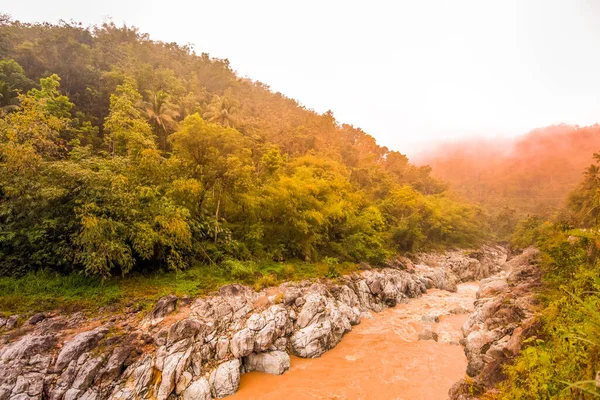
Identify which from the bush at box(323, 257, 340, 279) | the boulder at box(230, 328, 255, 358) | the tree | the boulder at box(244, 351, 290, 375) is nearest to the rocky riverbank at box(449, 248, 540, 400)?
the boulder at box(244, 351, 290, 375)

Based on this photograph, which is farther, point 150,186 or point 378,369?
point 150,186

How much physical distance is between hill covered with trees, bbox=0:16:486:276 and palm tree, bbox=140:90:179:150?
4.5 inches

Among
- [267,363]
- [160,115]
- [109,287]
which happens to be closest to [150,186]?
[109,287]

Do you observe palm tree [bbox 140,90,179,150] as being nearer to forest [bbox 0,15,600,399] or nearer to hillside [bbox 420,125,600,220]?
forest [bbox 0,15,600,399]

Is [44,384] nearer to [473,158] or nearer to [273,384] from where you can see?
[273,384]

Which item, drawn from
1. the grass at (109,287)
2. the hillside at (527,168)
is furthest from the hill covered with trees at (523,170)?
the grass at (109,287)

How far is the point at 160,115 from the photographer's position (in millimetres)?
23750

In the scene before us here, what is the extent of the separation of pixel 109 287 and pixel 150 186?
4.42m

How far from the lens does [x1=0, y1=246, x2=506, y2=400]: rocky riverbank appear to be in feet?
23.9

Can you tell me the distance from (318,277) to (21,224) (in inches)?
499

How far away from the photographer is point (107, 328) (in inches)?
336

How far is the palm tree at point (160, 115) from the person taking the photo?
2325 centimetres

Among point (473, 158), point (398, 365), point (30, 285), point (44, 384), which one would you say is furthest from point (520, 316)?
point (473, 158)

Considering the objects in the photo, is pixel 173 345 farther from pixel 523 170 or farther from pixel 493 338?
pixel 523 170
